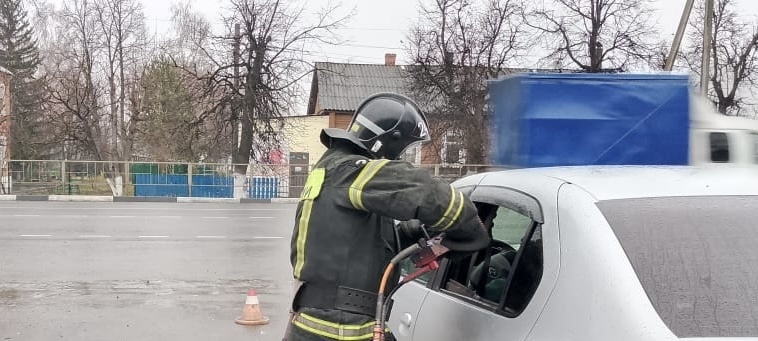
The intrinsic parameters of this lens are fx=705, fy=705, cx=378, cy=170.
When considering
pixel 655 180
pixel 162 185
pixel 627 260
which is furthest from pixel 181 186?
pixel 627 260

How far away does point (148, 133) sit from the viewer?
34.9 meters

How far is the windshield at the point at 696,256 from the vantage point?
5.96ft

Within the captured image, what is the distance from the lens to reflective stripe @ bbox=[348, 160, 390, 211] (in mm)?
2377

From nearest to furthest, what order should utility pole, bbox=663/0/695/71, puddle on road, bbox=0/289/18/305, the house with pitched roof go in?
puddle on road, bbox=0/289/18/305
utility pole, bbox=663/0/695/71
the house with pitched roof

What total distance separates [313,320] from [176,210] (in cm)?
1858

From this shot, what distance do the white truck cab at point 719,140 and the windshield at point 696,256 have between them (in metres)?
2.32

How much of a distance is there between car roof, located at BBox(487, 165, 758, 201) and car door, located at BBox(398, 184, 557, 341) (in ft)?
0.60

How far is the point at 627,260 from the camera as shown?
1.94 meters

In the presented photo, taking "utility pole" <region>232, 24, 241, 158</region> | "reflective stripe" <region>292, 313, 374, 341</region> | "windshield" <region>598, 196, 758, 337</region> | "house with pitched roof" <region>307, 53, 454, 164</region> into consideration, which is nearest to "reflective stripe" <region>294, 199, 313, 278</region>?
"reflective stripe" <region>292, 313, 374, 341</region>

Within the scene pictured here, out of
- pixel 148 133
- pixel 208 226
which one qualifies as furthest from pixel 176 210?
pixel 148 133

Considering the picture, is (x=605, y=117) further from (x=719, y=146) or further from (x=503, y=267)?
(x=719, y=146)

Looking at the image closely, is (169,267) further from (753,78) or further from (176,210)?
(753,78)

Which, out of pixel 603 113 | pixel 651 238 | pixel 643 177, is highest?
pixel 603 113

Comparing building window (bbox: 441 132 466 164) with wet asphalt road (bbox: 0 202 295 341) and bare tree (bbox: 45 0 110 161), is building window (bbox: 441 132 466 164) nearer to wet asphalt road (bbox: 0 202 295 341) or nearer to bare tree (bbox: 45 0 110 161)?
wet asphalt road (bbox: 0 202 295 341)
